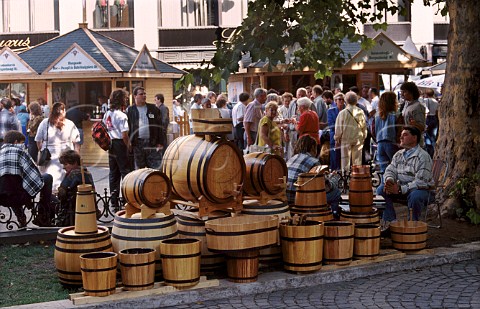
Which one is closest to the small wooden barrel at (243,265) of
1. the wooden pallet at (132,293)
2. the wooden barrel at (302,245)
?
the wooden pallet at (132,293)

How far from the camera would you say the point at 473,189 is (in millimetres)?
11625

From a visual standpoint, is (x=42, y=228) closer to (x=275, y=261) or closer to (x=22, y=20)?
(x=275, y=261)

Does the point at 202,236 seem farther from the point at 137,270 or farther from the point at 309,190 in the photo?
the point at 309,190

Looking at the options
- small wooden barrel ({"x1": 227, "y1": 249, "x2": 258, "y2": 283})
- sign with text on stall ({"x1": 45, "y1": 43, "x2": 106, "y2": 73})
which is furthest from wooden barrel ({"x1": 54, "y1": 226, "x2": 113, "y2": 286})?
sign with text on stall ({"x1": 45, "y1": 43, "x2": 106, "y2": 73})

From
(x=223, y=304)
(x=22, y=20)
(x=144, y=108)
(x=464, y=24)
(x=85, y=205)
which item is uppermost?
(x=22, y=20)

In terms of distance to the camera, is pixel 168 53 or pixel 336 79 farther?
pixel 168 53

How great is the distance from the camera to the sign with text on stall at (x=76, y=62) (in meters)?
22.5

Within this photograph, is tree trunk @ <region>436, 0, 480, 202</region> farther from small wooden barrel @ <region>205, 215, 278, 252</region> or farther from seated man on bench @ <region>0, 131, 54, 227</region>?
seated man on bench @ <region>0, 131, 54, 227</region>

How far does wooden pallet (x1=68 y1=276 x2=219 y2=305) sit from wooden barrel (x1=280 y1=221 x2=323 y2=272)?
0.83 m

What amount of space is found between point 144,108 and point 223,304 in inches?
259

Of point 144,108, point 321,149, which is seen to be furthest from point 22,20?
point 144,108

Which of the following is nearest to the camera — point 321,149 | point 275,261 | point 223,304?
point 223,304

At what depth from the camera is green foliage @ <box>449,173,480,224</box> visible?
1161 cm

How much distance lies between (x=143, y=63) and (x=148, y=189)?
15.4m
